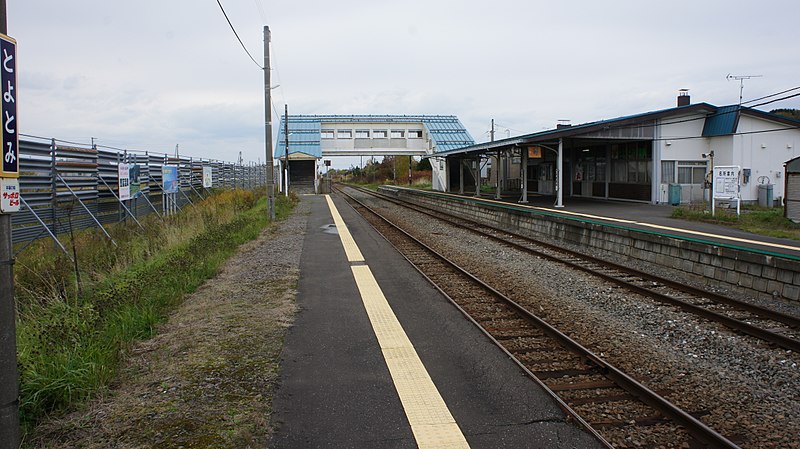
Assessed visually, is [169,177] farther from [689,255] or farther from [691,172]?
[691,172]

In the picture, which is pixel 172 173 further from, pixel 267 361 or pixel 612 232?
pixel 267 361

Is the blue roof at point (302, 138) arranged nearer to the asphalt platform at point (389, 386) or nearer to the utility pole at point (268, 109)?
the utility pole at point (268, 109)

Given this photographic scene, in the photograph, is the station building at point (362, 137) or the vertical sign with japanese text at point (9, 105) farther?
the station building at point (362, 137)

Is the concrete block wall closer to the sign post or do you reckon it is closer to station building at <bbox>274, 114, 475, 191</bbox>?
the sign post

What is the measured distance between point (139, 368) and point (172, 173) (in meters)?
14.8

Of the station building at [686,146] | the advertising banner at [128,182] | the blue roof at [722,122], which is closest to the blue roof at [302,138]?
the station building at [686,146]

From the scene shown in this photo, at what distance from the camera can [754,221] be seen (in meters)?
16.9

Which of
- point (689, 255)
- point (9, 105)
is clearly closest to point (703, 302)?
point (689, 255)

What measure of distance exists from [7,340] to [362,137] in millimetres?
58305

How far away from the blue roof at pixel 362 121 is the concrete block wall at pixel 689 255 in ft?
122

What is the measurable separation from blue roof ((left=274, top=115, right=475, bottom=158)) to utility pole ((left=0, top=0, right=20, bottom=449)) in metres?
50.5

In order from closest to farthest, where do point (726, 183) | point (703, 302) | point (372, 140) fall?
point (703, 302) < point (726, 183) < point (372, 140)

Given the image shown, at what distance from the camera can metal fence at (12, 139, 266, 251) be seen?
10.2m

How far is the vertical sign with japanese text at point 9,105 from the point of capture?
2914 millimetres
